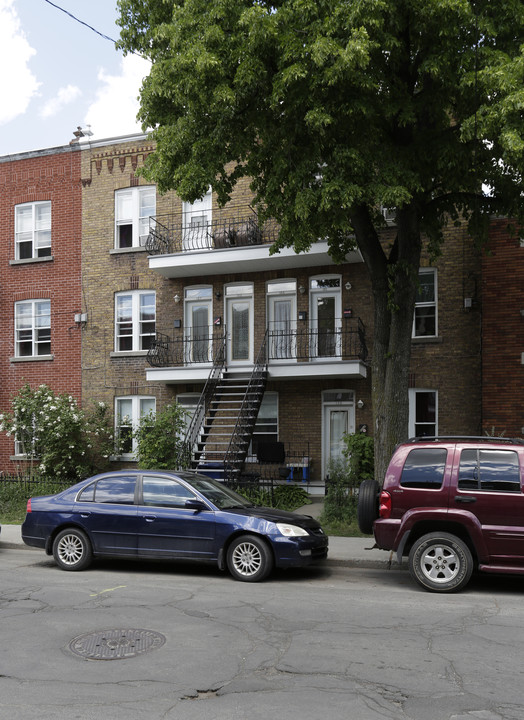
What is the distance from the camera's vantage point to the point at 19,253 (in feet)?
73.9

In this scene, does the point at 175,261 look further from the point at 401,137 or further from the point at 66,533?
the point at 66,533

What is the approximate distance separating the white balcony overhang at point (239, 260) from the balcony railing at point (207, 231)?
16.8 inches

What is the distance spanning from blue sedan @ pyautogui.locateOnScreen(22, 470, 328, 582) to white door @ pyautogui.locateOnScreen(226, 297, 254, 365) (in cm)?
937

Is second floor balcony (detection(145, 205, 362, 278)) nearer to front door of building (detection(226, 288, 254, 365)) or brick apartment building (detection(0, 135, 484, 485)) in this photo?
brick apartment building (detection(0, 135, 484, 485))

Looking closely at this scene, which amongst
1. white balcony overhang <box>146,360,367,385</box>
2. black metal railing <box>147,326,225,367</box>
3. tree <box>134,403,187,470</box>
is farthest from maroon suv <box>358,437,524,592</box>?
black metal railing <box>147,326,225,367</box>

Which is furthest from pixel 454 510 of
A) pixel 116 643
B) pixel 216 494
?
Result: pixel 116 643

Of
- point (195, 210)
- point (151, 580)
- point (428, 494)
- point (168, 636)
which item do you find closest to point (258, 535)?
point (151, 580)

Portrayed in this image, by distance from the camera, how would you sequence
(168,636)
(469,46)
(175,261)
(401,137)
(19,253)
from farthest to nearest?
(19,253) → (175,261) → (401,137) → (469,46) → (168,636)

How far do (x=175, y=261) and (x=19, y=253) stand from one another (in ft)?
20.5

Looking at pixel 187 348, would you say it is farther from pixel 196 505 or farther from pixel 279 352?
pixel 196 505

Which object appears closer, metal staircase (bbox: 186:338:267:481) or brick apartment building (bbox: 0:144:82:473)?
metal staircase (bbox: 186:338:267:481)

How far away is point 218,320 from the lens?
19.9 metres

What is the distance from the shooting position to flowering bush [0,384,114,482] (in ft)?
63.3

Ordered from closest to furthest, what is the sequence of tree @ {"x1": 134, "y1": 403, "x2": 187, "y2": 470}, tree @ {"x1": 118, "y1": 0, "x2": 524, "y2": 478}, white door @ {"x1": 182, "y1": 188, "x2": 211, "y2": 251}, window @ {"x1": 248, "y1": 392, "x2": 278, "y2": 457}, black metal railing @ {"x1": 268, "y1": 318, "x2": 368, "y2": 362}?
tree @ {"x1": 118, "y1": 0, "x2": 524, "y2": 478} → tree @ {"x1": 134, "y1": 403, "x2": 187, "y2": 470} → black metal railing @ {"x1": 268, "y1": 318, "x2": 368, "y2": 362} → window @ {"x1": 248, "y1": 392, "x2": 278, "y2": 457} → white door @ {"x1": 182, "y1": 188, "x2": 211, "y2": 251}
